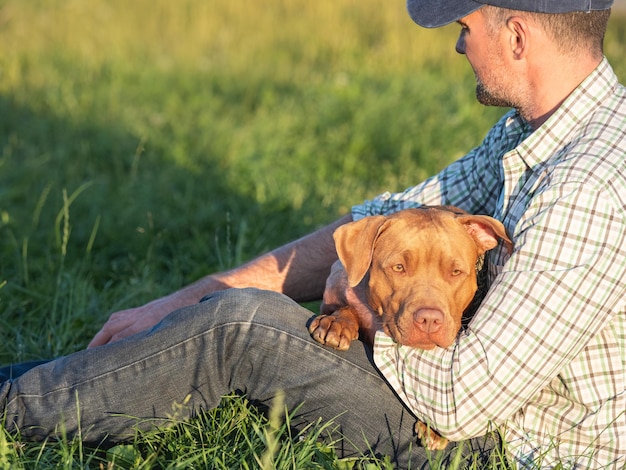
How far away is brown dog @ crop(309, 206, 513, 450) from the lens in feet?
9.34

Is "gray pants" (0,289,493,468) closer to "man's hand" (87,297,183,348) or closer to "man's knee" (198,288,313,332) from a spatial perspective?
"man's knee" (198,288,313,332)

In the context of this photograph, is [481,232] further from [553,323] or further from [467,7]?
[467,7]

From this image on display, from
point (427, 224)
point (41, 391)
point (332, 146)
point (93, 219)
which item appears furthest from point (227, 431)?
point (332, 146)

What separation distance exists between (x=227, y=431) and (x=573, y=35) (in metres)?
1.78

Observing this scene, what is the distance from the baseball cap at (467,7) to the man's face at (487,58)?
0.17ft

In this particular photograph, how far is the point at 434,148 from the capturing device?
6688 mm

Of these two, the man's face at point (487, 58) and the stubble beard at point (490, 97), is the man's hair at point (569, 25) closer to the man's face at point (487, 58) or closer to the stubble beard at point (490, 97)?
the man's face at point (487, 58)

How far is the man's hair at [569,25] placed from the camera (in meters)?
2.95

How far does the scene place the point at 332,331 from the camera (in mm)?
2955

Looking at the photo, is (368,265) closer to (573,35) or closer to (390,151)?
(573,35)

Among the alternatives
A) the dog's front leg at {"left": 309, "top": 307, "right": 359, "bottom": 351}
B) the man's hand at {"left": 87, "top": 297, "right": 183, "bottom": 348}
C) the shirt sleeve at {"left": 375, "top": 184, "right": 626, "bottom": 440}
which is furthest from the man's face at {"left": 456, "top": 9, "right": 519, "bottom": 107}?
the man's hand at {"left": 87, "top": 297, "right": 183, "bottom": 348}

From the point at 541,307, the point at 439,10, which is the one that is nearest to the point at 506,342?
the point at 541,307

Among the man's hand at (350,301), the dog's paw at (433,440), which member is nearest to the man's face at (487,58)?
the man's hand at (350,301)

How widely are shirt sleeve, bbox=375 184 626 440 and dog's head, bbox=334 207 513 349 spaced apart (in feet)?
0.53
